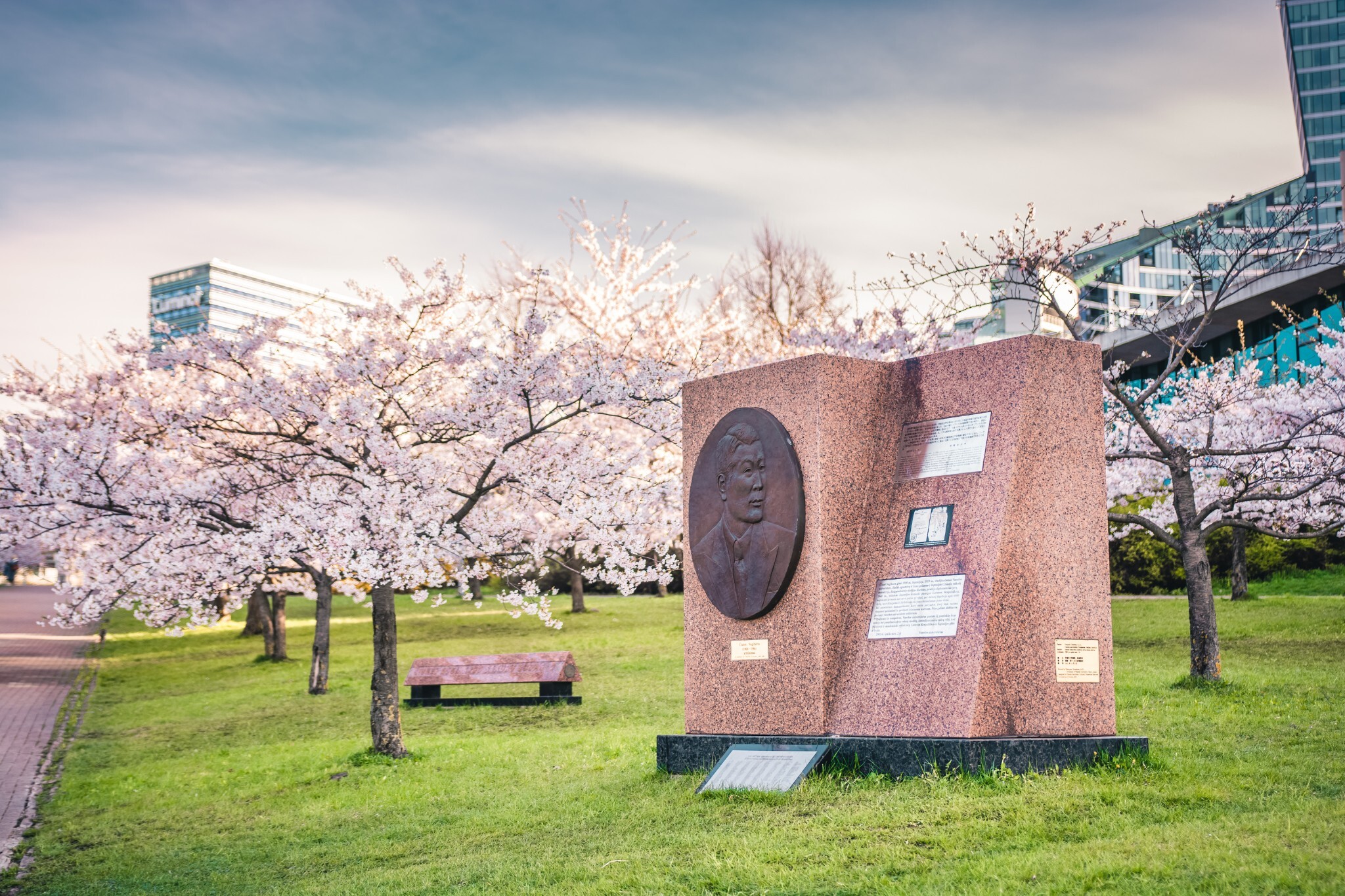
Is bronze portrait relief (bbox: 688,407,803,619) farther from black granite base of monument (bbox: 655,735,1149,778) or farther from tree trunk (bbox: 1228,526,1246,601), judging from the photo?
tree trunk (bbox: 1228,526,1246,601)

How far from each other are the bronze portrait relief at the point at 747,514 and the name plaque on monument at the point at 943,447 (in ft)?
2.68

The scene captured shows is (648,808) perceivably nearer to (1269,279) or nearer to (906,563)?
(906,563)

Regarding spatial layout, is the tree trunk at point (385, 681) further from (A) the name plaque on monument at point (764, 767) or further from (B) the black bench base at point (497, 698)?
(A) the name plaque on monument at point (764, 767)

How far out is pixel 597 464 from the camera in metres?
12.8

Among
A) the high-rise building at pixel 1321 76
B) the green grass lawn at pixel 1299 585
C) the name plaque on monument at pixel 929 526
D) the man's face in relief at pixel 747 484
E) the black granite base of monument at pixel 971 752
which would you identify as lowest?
the black granite base of monument at pixel 971 752

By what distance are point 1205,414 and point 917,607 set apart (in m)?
11.6

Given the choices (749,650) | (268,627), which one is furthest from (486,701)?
(268,627)

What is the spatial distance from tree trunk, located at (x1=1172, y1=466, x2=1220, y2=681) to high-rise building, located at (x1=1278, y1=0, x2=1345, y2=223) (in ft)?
257

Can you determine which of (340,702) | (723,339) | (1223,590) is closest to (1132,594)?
(1223,590)

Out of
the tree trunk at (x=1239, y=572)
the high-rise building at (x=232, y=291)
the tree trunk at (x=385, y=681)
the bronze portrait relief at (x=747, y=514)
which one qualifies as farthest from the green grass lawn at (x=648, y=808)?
the high-rise building at (x=232, y=291)

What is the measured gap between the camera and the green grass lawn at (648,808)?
518 centimetres

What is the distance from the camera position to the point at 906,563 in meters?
7.81

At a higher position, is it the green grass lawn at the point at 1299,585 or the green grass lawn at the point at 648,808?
the green grass lawn at the point at 1299,585

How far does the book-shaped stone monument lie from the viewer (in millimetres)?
7227
